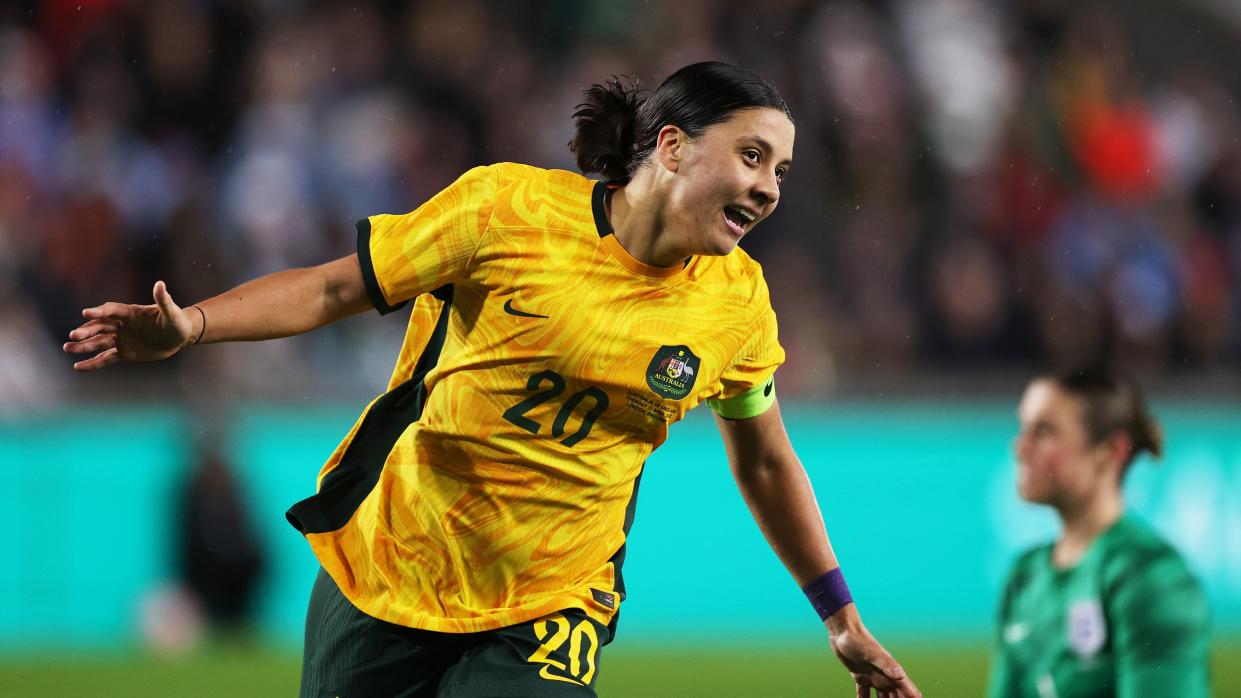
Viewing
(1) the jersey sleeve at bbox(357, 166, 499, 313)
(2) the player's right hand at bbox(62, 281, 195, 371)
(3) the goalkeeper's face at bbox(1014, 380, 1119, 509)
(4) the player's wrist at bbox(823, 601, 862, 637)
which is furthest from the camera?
(3) the goalkeeper's face at bbox(1014, 380, 1119, 509)

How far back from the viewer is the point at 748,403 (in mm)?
4238

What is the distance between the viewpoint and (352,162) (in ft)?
34.9

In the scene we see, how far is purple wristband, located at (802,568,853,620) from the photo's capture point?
438 cm

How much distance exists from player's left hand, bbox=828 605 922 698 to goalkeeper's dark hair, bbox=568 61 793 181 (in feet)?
4.31

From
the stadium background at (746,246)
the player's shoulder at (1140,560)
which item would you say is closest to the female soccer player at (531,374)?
the player's shoulder at (1140,560)

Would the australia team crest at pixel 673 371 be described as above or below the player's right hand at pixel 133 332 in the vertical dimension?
above

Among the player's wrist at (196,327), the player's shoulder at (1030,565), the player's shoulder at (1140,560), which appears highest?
the player's shoulder at (1030,565)

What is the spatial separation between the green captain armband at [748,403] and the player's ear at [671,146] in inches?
25.4

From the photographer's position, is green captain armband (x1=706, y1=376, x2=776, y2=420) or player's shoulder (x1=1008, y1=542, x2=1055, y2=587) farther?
player's shoulder (x1=1008, y1=542, x2=1055, y2=587)

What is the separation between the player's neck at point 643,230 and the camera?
12.9 feet

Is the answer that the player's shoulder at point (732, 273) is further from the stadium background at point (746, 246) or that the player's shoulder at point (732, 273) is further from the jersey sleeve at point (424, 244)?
the stadium background at point (746, 246)

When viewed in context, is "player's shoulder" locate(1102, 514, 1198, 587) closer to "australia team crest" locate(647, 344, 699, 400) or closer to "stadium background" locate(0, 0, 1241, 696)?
"australia team crest" locate(647, 344, 699, 400)

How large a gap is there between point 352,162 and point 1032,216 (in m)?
4.84

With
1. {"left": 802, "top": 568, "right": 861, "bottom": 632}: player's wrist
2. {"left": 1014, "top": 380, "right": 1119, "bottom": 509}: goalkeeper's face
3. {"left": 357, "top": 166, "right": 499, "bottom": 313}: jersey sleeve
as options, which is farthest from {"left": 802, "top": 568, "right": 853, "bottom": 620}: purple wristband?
{"left": 357, "top": 166, "right": 499, "bottom": 313}: jersey sleeve
